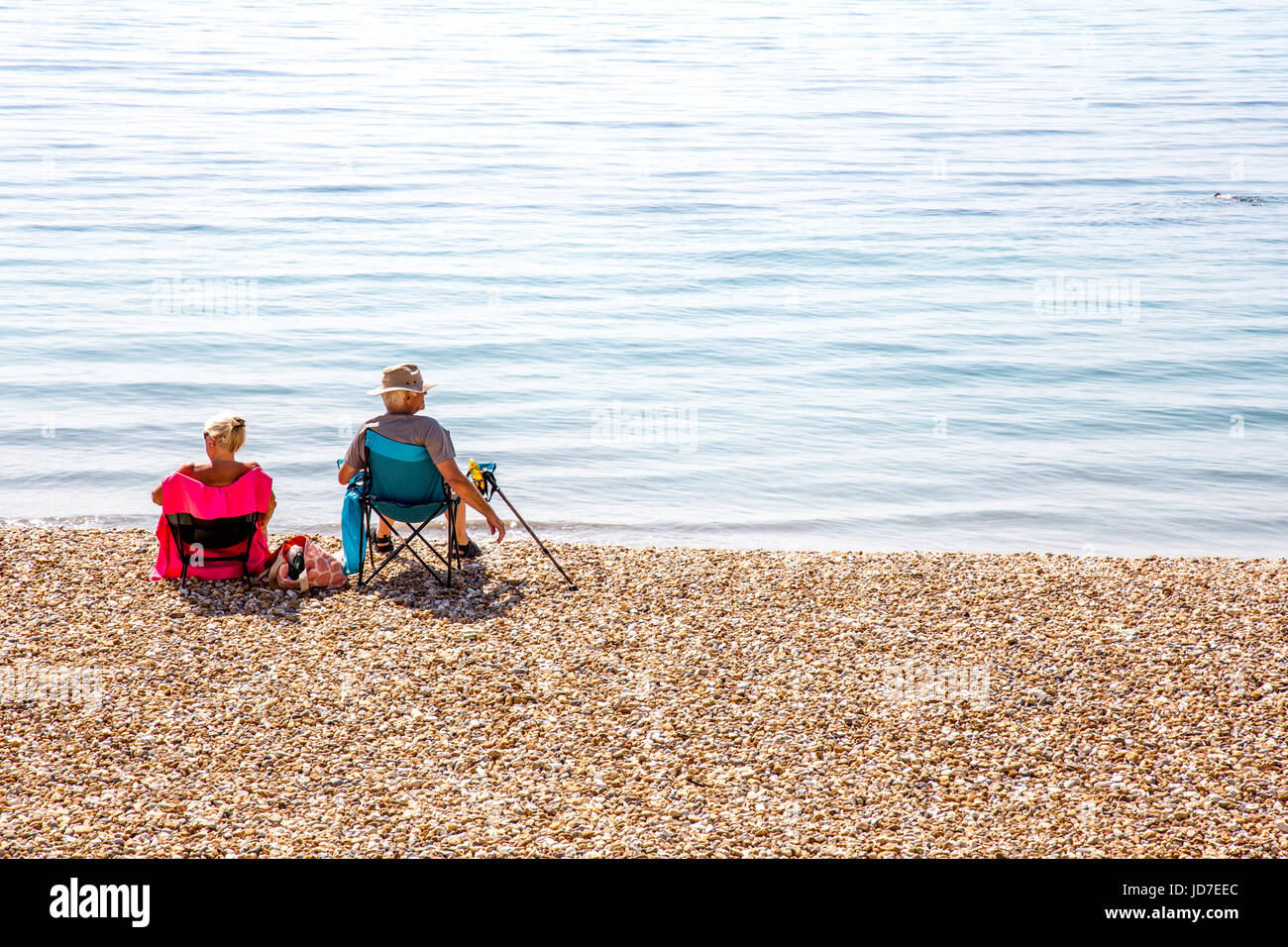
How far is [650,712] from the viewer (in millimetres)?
4938

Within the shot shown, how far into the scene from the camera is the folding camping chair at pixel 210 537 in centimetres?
617

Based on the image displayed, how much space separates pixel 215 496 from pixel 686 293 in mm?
12190

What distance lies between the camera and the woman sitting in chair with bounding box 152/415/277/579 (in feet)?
20.1

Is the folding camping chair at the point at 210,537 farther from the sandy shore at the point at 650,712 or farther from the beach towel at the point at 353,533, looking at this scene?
the beach towel at the point at 353,533

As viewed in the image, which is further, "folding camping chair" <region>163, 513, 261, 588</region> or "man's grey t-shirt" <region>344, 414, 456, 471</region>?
"man's grey t-shirt" <region>344, 414, 456, 471</region>

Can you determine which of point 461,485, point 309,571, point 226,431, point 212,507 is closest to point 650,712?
point 461,485

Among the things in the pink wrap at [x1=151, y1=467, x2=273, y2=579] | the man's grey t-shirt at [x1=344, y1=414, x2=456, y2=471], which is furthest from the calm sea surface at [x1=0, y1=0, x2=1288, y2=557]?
the man's grey t-shirt at [x1=344, y1=414, x2=456, y2=471]

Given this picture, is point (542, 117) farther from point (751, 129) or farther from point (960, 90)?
point (960, 90)

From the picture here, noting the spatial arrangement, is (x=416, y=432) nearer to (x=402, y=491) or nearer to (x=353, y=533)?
(x=402, y=491)

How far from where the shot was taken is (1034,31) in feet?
182

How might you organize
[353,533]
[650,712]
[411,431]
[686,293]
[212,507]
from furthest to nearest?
[686,293] < [353,533] < [411,431] < [212,507] < [650,712]

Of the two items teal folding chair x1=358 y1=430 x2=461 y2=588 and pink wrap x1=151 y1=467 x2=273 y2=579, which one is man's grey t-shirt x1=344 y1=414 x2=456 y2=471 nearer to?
Result: teal folding chair x1=358 y1=430 x2=461 y2=588

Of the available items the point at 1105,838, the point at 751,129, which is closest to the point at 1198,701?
the point at 1105,838

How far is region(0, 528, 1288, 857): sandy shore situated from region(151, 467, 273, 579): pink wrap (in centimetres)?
11
